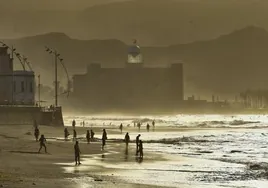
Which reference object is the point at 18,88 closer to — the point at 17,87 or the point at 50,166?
→ the point at 17,87

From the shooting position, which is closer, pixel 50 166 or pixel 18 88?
pixel 50 166

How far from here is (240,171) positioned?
149ft

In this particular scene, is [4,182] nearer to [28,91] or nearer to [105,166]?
[105,166]

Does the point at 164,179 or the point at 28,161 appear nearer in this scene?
the point at 164,179

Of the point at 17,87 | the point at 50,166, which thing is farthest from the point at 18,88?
the point at 50,166

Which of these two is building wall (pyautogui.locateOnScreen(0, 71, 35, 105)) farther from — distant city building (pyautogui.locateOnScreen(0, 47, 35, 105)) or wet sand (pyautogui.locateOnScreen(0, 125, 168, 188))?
wet sand (pyautogui.locateOnScreen(0, 125, 168, 188))

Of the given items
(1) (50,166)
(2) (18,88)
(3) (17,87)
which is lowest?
(1) (50,166)

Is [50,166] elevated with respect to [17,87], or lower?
lower

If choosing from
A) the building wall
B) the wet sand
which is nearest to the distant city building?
the building wall

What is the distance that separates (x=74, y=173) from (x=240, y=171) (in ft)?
34.3

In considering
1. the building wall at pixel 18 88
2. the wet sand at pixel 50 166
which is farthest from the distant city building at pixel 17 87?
the wet sand at pixel 50 166

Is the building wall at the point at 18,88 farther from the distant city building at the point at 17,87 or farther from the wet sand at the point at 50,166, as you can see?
the wet sand at the point at 50,166

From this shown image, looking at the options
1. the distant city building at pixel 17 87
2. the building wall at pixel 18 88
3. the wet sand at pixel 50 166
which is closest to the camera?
the wet sand at pixel 50 166

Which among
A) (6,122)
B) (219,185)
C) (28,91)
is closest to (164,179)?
(219,185)
